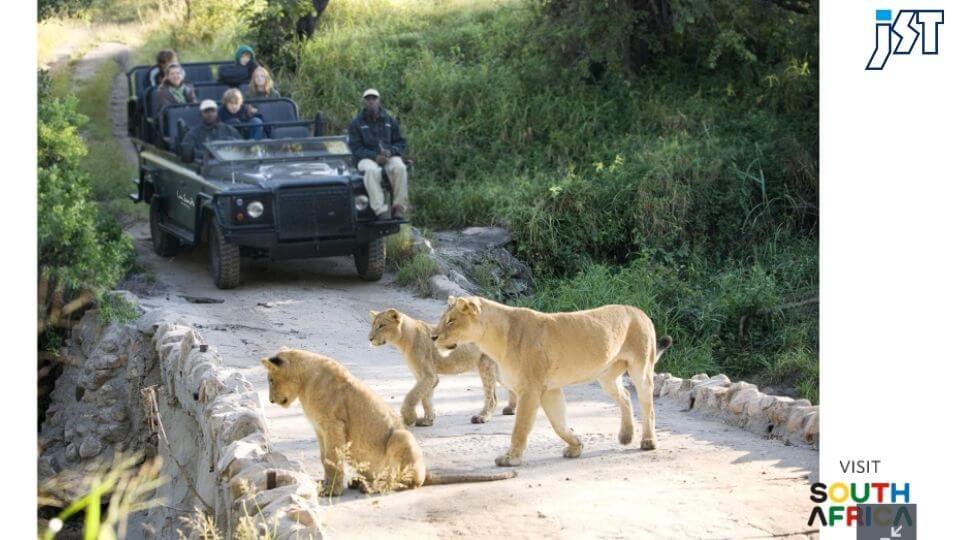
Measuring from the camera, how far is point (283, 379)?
24.3 ft

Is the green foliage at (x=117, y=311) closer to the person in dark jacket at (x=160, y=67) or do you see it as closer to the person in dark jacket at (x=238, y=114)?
the person in dark jacket at (x=238, y=114)

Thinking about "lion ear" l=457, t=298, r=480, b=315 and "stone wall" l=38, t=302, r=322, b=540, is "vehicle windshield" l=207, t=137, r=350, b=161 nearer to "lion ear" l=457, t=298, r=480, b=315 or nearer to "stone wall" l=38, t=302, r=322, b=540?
"stone wall" l=38, t=302, r=322, b=540

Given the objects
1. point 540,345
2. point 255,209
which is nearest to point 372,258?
point 255,209

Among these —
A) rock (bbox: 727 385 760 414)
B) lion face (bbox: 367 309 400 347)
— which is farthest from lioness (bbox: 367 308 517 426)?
rock (bbox: 727 385 760 414)

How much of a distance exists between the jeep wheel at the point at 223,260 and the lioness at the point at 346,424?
241 inches

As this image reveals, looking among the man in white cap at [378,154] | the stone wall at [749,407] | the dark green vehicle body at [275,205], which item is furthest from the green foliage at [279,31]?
the stone wall at [749,407]

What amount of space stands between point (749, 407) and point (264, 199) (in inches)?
223

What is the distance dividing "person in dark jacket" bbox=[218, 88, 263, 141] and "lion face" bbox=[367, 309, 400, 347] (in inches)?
240

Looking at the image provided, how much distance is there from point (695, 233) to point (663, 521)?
10.0 meters

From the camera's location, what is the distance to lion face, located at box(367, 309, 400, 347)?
29.5 ft

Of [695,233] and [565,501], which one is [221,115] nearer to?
[695,233]

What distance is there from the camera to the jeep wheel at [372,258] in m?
14.0

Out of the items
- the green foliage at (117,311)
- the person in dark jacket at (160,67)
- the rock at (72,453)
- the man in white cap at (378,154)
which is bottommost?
the rock at (72,453)

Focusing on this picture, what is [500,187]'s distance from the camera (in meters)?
17.2
